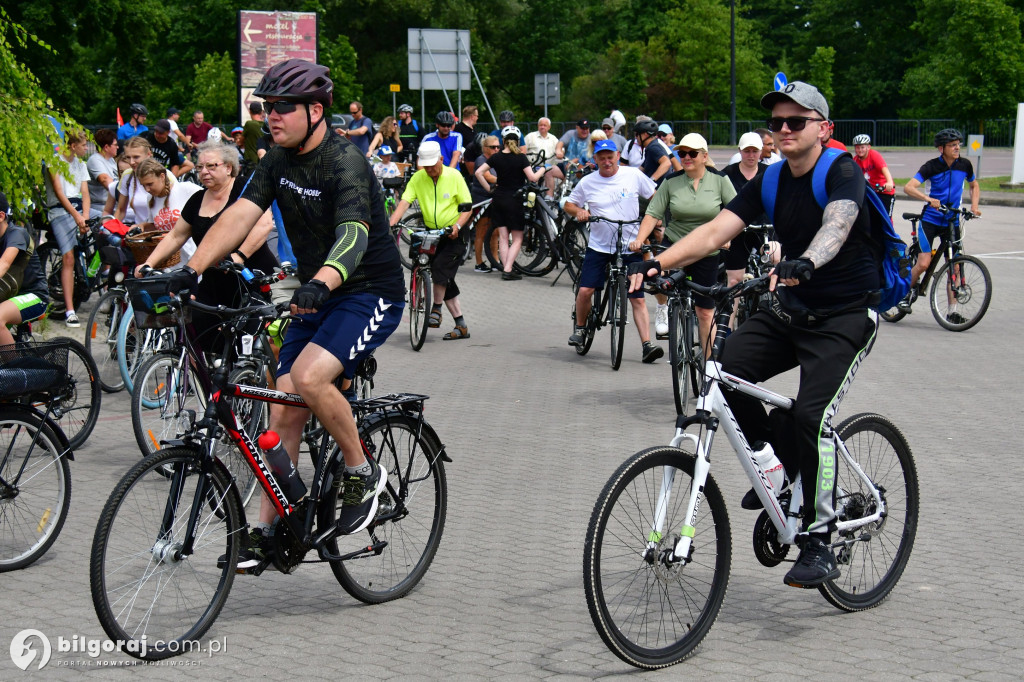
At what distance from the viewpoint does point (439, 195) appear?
12.4 meters

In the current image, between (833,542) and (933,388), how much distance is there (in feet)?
17.9

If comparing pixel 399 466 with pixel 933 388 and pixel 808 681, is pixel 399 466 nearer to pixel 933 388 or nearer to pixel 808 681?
pixel 808 681

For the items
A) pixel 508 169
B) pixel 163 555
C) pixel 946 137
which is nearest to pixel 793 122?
pixel 163 555

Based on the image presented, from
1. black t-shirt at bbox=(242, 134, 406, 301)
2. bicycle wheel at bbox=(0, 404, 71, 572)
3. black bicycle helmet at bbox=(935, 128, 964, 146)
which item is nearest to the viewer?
black t-shirt at bbox=(242, 134, 406, 301)

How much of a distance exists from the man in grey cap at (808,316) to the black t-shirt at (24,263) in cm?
441

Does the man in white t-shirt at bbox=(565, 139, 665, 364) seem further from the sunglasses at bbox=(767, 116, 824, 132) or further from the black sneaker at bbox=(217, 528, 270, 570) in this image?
the black sneaker at bbox=(217, 528, 270, 570)

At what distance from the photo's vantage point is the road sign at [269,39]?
27422mm

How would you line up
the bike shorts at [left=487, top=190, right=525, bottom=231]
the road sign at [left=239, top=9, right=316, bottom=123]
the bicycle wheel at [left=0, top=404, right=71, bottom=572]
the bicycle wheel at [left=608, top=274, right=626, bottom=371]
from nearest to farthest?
the bicycle wheel at [left=0, top=404, right=71, bottom=572], the bicycle wheel at [left=608, top=274, right=626, bottom=371], the bike shorts at [left=487, top=190, right=525, bottom=231], the road sign at [left=239, top=9, right=316, bottom=123]

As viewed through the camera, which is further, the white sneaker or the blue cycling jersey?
the blue cycling jersey

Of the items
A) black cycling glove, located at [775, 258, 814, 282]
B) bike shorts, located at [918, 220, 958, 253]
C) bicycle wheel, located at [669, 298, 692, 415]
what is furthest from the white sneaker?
black cycling glove, located at [775, 258, 814, 282]

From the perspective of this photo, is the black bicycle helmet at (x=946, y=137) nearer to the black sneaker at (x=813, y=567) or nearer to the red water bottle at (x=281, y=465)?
the black sneaker at (x=813, y=567)

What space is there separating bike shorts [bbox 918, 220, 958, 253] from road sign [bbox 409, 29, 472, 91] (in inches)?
626

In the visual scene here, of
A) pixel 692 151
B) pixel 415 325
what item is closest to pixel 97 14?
pixel 415 325

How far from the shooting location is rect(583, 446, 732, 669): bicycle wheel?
4246 mm
